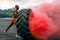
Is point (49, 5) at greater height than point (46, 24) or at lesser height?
greater

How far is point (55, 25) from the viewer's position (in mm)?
3266

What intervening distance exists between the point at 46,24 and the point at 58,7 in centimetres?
36

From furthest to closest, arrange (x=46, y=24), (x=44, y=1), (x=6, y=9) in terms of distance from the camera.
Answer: (x=6, y=9), (x=44, y=1), (x=46, y=24)

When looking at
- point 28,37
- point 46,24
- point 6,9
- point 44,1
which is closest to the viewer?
point 46,24

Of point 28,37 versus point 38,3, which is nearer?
point 38,3

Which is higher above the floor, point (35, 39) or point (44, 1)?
point (44, 1)

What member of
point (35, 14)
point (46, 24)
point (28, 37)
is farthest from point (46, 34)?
point (28, 37)

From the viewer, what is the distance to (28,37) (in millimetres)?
4133

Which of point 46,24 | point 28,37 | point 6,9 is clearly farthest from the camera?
point 6,9

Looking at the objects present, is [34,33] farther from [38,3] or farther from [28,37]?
[28,37]

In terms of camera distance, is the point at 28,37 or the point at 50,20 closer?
the point at 50,20

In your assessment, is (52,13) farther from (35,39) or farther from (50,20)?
(35,39)

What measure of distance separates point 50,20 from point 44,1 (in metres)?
0.32

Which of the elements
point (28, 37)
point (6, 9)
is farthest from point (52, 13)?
point (6, 9)
